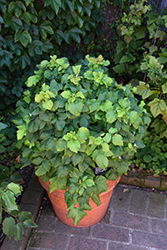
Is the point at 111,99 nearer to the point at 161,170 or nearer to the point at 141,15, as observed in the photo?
the point at 161,170

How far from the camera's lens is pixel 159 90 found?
2400 millimetres

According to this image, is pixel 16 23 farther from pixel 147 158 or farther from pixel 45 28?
pixel 147 158

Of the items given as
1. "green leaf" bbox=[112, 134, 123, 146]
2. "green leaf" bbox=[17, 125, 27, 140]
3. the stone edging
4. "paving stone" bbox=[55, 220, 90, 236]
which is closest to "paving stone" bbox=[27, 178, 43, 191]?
"paving stone" bbox=[55, 220, 90, 236]

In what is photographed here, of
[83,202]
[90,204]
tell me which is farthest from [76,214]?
[90,204]

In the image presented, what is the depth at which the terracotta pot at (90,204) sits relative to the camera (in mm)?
1972

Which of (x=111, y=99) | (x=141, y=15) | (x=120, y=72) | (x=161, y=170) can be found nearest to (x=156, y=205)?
(x=161, y=170)

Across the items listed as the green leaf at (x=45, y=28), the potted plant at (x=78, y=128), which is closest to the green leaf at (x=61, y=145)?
the potted plant at (x=78, y=128)

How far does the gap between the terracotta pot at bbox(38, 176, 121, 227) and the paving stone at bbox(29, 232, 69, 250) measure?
15cm

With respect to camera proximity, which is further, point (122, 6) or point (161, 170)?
point (122, 6)

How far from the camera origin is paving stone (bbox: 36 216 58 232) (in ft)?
7.53

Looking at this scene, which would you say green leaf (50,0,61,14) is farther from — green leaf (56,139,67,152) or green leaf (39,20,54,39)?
green leaf (56,139,67,152)

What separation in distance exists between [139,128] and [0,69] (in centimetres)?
185

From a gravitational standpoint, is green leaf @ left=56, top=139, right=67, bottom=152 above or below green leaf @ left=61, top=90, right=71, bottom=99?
below

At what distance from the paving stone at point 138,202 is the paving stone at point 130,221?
67 mm
